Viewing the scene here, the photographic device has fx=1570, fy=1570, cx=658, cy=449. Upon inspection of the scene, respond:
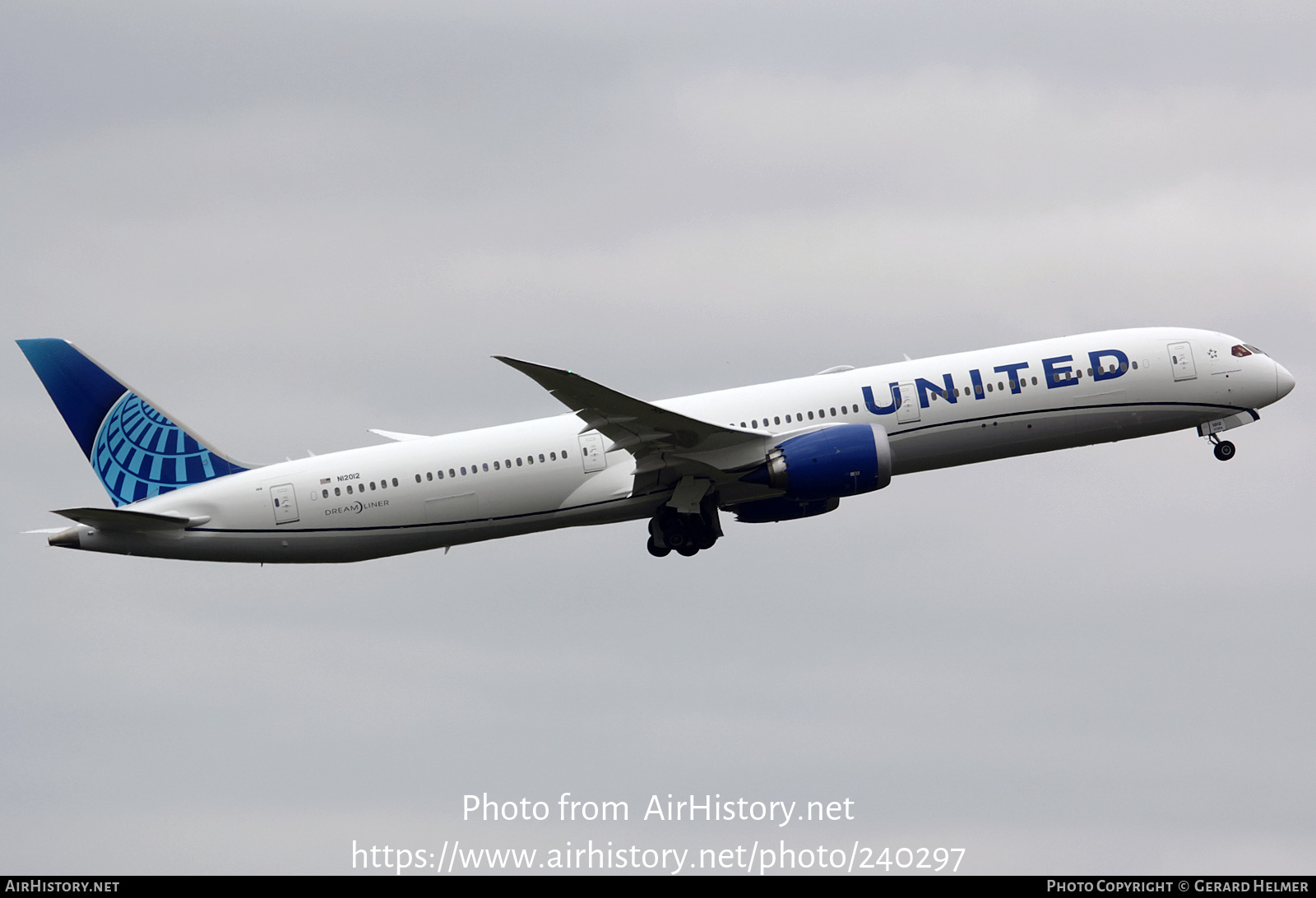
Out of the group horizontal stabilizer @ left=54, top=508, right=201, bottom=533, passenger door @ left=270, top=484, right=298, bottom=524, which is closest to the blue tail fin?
horizontal stabilizer @ left=54, top=508, right=201, bottom=533

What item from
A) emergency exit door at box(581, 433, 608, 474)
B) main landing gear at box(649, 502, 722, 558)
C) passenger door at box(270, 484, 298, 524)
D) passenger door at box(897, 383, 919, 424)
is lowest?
main landing gear at box(649, 502, 722, 558)

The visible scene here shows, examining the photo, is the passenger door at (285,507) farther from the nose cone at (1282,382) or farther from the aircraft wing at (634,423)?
the nose cone at (1282,382)

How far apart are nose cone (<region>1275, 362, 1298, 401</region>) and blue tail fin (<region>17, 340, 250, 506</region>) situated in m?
34.3

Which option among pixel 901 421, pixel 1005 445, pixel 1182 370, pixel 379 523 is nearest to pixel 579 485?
pixel 379 523

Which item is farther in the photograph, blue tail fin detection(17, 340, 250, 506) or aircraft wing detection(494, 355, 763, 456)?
blue tail fin detection(17, 340, 250, 506)

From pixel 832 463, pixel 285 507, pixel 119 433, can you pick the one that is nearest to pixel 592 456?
pixel 832 463

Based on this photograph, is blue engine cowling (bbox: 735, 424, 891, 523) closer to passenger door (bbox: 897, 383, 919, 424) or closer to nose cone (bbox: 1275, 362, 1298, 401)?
passenger door (bbox: 897, 383, 919, 424)

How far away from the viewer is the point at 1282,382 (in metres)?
52.6

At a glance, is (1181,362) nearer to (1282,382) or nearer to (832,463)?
(1282,382)

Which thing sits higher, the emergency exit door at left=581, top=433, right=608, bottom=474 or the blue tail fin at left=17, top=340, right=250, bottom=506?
the blue tail fin at left=17, top=340, right=250, bottom=506

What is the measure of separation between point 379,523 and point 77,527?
966cm

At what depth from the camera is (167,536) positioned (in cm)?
5009

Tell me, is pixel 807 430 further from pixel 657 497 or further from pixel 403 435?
pixel 403 435

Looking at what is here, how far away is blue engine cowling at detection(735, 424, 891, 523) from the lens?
47.5m
